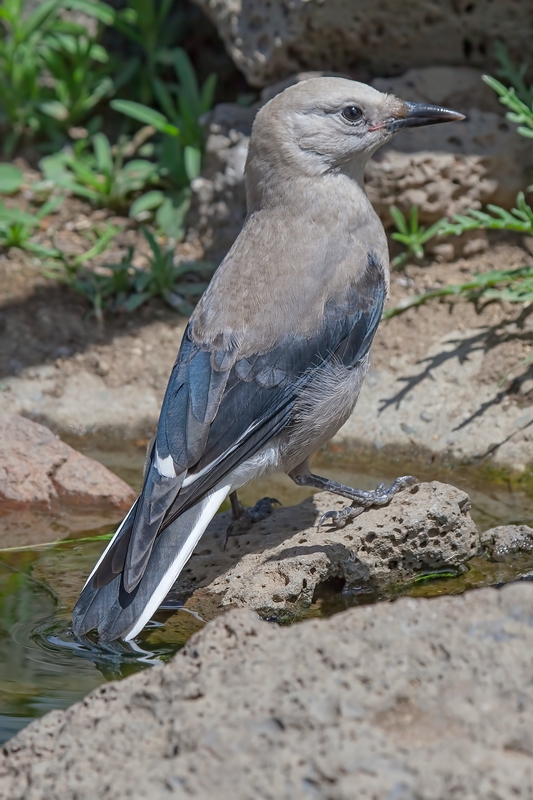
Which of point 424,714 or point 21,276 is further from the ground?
point 424,714

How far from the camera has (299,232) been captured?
4.66 meters

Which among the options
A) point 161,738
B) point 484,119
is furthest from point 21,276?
point 161,738

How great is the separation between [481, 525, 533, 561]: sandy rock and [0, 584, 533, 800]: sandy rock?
5.75 ft

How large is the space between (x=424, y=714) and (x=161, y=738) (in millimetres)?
610

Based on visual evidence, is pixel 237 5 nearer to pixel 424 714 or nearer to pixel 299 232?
pixel 299 232

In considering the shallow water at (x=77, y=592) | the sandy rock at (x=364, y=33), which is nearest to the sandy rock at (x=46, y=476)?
the shallow water at (x=77, y=592)

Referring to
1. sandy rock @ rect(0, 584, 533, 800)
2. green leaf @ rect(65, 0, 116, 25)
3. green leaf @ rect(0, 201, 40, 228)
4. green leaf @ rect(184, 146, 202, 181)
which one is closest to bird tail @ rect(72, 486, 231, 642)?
sandy rock @ rect(0, 584, 533, 800)

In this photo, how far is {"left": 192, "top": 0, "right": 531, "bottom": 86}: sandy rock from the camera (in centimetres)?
668

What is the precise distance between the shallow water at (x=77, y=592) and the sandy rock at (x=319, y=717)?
0.85 metres

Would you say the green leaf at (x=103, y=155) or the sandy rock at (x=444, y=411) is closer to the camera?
the sandy rock at (x=444, y=411)

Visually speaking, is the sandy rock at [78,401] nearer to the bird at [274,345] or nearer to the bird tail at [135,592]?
the bird at [274,345]

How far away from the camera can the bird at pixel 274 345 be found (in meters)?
3.95

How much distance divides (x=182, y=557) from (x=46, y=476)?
137cm

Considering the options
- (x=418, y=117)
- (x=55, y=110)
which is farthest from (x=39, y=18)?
(x=418, y=117)
